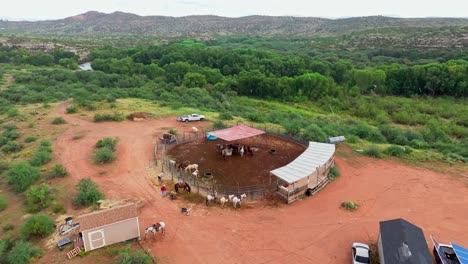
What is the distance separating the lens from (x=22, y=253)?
14.4 meters

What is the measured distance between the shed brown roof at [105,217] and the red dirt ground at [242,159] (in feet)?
23.8

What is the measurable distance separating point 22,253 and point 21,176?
8.51m

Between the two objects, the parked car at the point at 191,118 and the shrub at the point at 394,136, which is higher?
the parked car at the point at 191,118

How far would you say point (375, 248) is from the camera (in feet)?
50.2

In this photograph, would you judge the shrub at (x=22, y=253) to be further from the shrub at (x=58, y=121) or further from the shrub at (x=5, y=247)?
the shrub at (x=58, y=121)

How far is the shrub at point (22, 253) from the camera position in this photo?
559 inches

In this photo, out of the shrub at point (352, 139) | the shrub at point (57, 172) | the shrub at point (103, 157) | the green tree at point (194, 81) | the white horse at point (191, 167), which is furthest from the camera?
the green tree at point (194, 81)

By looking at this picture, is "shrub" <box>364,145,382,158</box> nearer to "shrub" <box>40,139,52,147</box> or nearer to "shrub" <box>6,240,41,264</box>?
"shrub" <box>6,240,41,264</box>

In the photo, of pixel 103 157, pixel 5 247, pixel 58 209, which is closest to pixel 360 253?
pixel 58 209

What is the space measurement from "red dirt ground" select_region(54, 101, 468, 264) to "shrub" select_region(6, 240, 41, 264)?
16.1 feet

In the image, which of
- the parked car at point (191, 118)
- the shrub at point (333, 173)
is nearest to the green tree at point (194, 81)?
the parked car at point (191, 118)

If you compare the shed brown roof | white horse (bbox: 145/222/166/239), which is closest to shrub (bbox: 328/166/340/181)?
white horse (bbox: 145/222/166/239)

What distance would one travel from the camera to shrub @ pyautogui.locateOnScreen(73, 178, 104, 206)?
19.0m

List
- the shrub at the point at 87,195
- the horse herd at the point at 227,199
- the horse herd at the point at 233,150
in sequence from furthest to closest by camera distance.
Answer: the horse herd at the point at 233,150 → the shrub at the point at 87,195 → the horse herd at the point at 227,199
